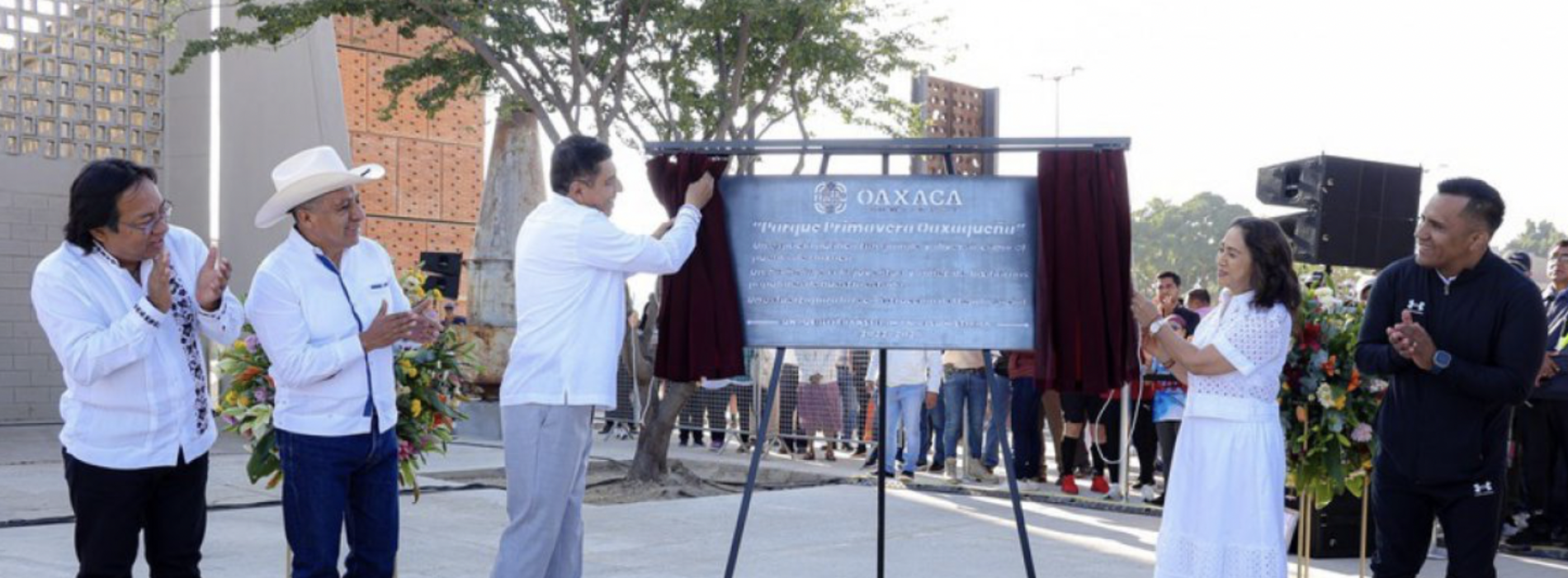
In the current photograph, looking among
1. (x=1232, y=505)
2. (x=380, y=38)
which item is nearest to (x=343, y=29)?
(x=380, y=38)

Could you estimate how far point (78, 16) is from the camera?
61.7ft

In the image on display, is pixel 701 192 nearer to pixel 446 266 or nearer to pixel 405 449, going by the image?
pixel 405 449

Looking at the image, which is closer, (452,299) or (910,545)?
(910,545)

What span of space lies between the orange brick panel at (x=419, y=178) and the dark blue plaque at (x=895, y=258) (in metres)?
19.6

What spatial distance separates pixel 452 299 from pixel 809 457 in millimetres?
5658

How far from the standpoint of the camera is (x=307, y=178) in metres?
5.00

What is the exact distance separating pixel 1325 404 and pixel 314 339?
4460 mm

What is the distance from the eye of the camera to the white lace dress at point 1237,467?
5.74 m

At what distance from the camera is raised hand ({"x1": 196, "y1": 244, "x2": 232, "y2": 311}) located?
15.4 feet

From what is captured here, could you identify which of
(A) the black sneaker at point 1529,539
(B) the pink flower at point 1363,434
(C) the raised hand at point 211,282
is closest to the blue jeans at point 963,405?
(A) the black sneaker at point 1529,539

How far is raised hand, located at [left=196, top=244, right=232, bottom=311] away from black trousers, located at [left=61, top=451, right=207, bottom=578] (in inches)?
19.1

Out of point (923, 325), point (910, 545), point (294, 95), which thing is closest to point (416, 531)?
point (910, 545)

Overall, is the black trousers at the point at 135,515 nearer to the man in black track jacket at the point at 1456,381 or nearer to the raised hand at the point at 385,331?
the raised hand at the point at 385,331

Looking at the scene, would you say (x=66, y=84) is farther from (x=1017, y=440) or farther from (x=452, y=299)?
(x=1017, y=440)
